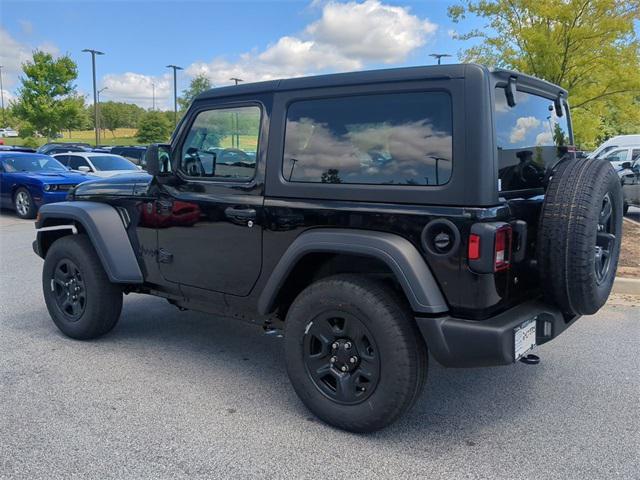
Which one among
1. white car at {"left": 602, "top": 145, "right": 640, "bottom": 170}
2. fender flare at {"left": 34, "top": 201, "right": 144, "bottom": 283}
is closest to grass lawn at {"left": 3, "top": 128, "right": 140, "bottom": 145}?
white car at {"left": 602, "top": 145, "right": 640, "bottom": 170}

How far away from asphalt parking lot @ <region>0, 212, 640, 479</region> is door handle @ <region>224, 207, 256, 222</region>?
1159 mm

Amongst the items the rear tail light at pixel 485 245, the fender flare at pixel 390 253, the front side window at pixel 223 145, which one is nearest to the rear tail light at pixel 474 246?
the rear tail light at pixel 485 245

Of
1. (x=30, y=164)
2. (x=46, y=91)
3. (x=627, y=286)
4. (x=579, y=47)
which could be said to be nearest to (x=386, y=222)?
(x=627, y=286)

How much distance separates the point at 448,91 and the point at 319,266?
49.9 inches

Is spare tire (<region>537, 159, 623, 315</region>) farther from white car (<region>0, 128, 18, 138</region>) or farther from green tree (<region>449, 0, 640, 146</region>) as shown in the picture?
white car (<region>0, 128, 18, 138</region>)

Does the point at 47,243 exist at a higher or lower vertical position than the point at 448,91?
lower

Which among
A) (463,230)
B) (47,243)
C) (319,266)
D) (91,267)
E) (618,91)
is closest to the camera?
(463,230)

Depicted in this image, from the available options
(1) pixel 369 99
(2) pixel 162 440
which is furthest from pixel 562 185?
(2) pixel 162 440

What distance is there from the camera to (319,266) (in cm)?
344

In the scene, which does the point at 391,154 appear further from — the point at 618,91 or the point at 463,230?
the point at 618,91

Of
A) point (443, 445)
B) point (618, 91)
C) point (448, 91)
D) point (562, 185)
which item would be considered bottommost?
point (443, 445)

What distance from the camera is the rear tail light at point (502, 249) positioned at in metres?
2.75

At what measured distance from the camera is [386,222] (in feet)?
9.80

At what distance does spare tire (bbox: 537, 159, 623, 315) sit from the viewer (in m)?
2.89
